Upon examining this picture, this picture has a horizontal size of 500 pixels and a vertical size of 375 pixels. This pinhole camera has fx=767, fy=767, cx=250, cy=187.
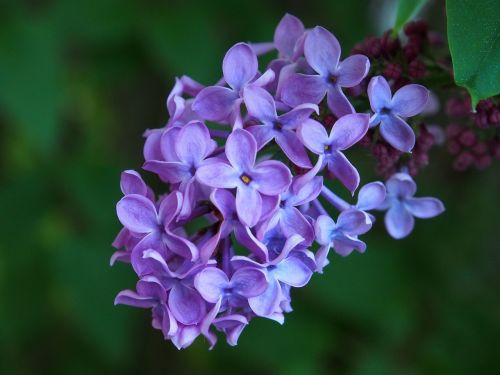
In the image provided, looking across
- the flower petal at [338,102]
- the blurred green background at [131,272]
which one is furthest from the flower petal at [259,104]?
the blurred green background at [131,272]

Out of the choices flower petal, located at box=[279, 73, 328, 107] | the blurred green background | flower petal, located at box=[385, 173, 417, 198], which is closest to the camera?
flower petal, located at box=[279, 73, 328, 107]

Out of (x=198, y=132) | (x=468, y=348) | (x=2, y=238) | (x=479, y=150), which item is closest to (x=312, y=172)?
(x=198, y=132)

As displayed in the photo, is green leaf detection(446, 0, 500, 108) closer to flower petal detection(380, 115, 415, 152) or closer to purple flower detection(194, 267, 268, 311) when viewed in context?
flower petal detection(380, 115, 415, 152)

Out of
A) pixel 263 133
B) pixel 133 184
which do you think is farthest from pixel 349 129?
pixel 133 184

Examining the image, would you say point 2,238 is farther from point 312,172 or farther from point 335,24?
point 312,172

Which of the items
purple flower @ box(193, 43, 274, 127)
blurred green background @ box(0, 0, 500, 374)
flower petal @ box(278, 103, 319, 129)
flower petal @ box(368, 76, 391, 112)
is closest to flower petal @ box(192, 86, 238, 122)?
purple flower @ box(193, 43, 274, 127)
